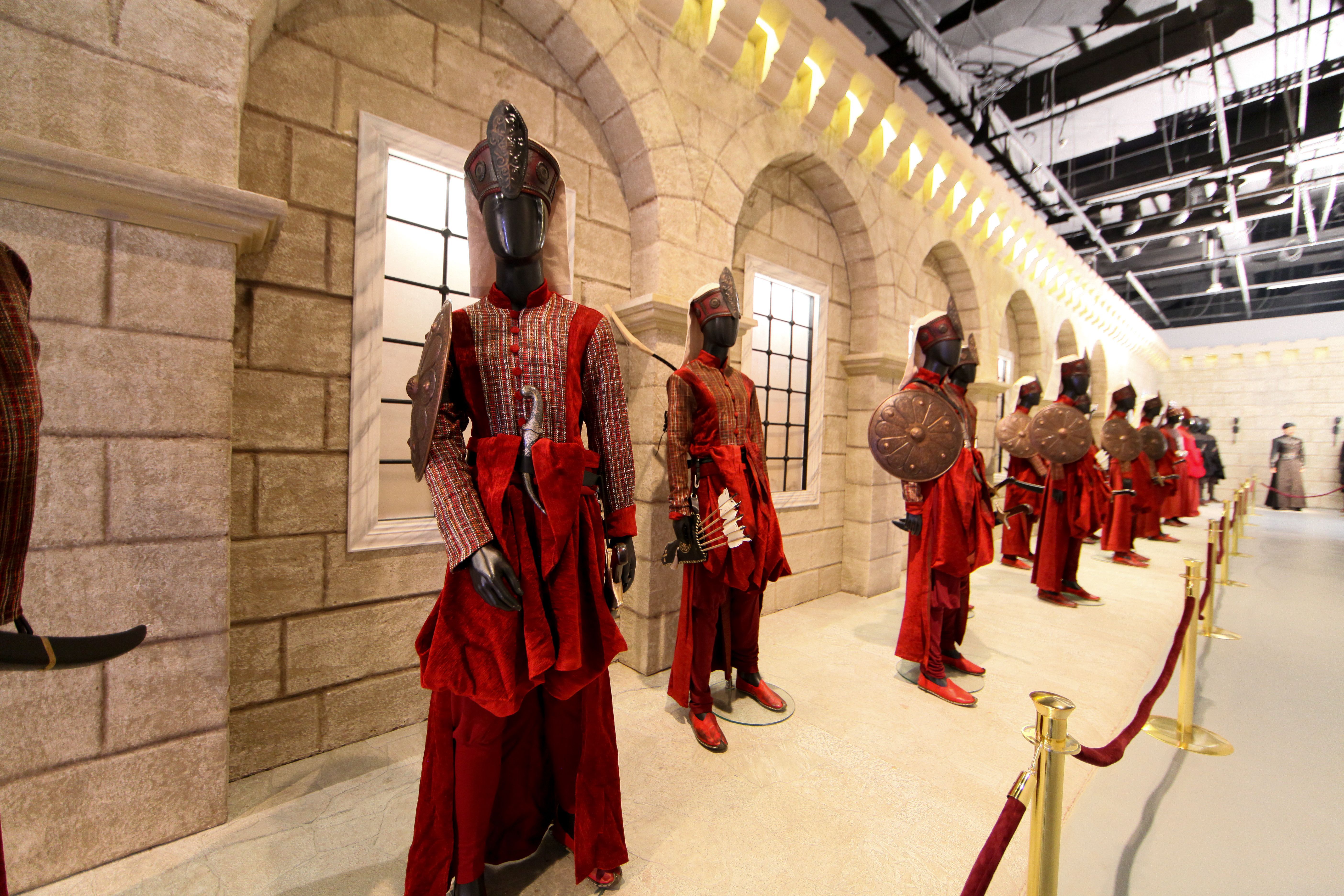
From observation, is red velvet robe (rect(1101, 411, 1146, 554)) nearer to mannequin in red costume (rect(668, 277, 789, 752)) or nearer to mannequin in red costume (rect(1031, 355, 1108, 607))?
mannequin in red costume (rect(1031, 355, 1108, 607))

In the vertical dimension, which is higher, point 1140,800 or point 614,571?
point 614,571

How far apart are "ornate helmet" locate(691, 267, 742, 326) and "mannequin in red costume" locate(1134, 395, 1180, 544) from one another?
23.3ft

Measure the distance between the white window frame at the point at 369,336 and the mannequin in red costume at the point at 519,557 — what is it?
1116 millimetres

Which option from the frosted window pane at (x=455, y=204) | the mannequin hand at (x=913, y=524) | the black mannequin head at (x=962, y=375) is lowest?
the mannequin hand at (x=913, y=524)

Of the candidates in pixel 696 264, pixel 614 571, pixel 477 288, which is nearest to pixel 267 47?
pixel 477 288

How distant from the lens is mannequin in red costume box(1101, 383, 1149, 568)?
6.04 metres

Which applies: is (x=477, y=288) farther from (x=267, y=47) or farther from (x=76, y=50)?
(x=267, y=47)

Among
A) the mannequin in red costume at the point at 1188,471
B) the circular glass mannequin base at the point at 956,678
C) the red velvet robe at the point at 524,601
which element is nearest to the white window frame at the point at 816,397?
the circular glass mannequin base at the point at 956,678

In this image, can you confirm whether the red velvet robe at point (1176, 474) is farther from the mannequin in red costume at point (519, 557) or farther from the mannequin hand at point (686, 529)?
the mannequin in red costume at point (519, 557)

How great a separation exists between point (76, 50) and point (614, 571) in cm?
225

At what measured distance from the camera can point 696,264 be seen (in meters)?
3.29

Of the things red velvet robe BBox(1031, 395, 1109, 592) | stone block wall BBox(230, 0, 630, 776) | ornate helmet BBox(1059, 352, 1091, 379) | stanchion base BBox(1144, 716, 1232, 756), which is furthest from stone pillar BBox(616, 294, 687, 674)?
ornate helmet BBox(1059, 352, 1091, 379)

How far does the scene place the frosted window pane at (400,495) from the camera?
2600 mm

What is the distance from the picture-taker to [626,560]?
172 cm
